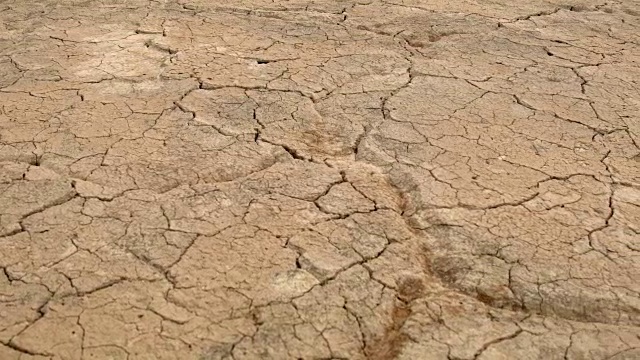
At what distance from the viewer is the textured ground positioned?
1.95 metres

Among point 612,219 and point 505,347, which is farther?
point 612,219

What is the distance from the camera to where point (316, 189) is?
8.27ft

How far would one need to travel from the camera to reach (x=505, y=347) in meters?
1.90

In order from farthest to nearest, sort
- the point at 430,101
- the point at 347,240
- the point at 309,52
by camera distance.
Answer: the point at 309,52, the point at 430,101, the point at 347,240

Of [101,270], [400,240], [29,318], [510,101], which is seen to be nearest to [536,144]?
[510,101]

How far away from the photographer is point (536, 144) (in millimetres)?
2854

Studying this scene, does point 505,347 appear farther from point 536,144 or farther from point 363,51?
point 363,51

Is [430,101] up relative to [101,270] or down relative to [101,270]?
up

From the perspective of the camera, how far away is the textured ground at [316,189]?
1.95 metres

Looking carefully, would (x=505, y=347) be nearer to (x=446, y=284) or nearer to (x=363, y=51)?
(x=446, y=284)

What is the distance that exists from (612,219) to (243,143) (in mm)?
1433

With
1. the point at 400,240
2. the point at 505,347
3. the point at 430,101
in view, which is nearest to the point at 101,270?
the point at 400,240

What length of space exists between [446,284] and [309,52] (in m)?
1.85

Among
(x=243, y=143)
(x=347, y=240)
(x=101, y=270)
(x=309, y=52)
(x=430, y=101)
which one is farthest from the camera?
(x=309, y=52)
